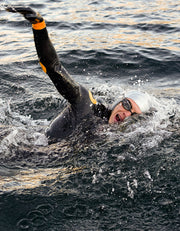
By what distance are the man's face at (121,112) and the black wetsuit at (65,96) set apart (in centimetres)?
10

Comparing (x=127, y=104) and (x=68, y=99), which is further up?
(x=68, y=99)

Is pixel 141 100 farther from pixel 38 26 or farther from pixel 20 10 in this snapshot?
pixel 20 10

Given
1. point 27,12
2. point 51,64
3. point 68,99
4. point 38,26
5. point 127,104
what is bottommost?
point 127,104

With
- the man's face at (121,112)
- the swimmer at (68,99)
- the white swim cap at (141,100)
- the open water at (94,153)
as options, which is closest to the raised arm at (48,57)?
the swimmer at (68,99)

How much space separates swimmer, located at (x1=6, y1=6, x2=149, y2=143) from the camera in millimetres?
4035

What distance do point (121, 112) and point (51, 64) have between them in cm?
165

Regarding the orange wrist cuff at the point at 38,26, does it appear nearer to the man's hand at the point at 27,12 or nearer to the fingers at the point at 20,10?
the man's hand at the point at 27,12

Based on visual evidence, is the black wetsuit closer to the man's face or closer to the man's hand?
the man's face

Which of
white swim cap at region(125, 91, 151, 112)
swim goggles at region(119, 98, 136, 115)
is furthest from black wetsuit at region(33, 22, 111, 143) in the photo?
white swim cap at region(125, 91, 151, 112)

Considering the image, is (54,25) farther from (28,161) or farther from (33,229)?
(33,229)

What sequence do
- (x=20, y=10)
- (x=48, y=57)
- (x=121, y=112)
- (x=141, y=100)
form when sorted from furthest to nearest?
(x=141, y=100) → (x=121, y=112) → (x=48, y=57) → (x=20, y=10)

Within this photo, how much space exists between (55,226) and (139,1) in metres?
14.0

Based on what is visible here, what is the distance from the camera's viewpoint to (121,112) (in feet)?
17.8

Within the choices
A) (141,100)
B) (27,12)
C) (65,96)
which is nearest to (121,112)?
(141,100)
